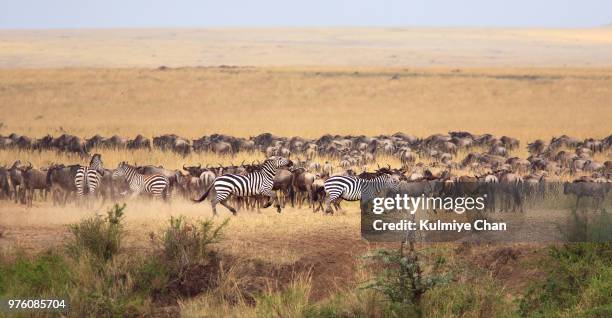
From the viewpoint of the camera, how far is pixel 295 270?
1363 cm

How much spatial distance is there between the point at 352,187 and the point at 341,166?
8.37 m

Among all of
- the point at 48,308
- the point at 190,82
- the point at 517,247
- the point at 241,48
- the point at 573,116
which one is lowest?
the point at 48,308

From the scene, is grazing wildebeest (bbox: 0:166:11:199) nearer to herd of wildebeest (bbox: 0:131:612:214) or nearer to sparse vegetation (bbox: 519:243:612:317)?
herd of wildebeest (bbox: 0:131:612:214)

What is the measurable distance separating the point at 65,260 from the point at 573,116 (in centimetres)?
3847

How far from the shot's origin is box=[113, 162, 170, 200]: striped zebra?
19703 mm

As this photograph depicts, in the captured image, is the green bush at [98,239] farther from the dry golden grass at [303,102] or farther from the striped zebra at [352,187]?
the dry golden grass at [303,102]

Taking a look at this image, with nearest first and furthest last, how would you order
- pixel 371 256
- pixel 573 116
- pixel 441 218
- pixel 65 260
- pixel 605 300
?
1. pixel 605 300
2. pixel 371 256
3. pixel 65 260
4. pixel 441 218
5. pixel 573 116

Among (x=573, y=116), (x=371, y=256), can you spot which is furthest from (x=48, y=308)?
(x=573, y=116)

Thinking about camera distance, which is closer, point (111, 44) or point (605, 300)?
point (605, 300)

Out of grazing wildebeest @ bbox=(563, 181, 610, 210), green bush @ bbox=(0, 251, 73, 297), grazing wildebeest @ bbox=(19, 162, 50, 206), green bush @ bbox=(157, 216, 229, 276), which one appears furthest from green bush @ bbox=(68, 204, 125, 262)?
grazing wildebeest @ bbox=(563, 181, 610, 210)

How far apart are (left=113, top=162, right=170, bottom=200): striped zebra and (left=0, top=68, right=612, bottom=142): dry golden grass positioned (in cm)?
1946

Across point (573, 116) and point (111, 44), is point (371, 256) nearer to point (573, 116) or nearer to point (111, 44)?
point (573, 116)

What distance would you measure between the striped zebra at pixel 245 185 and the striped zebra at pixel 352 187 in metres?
1.00

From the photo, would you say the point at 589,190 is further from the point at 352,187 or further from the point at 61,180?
the point at 61,180
